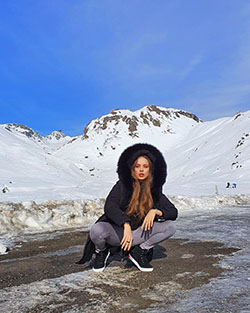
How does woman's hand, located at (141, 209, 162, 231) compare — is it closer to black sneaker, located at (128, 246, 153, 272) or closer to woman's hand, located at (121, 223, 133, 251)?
woman's hand, located at (121, 223, 133, 251)

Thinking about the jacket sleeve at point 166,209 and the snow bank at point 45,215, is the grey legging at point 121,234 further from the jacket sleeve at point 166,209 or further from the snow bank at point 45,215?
the snow bank at point 45,215

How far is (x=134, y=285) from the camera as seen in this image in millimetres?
3199

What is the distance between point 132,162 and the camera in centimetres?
377

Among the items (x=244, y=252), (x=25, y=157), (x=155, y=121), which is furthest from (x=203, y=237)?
(x=155, y=121)

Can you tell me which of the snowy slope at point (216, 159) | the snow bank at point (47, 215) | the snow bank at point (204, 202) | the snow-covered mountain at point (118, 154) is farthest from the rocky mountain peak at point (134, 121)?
the snow bank at point (47, 215)

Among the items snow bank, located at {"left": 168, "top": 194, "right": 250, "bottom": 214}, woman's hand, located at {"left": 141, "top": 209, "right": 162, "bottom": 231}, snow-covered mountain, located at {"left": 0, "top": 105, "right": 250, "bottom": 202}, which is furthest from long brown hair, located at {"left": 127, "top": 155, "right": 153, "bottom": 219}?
snow-covered mountain, located at {"left": 0, "top": 105, "right": 250, "bottom": 202}

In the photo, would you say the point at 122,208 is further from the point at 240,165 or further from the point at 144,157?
the point at 240,165

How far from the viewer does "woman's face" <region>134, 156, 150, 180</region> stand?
3.77 meters

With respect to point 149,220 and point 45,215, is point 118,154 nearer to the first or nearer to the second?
point 45,215

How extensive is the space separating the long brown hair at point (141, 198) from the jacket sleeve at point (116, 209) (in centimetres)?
17

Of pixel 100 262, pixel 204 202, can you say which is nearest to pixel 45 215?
pixel 100 262

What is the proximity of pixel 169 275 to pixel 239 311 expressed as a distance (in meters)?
1.22

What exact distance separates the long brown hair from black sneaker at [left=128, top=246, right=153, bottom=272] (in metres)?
0.45

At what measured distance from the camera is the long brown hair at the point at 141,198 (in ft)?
12.3
